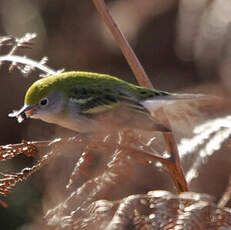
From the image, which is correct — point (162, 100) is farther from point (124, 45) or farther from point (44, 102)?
point (44, 102)

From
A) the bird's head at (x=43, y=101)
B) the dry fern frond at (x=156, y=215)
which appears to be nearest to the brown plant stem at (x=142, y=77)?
the dry fern frond at (x=156, y=215)

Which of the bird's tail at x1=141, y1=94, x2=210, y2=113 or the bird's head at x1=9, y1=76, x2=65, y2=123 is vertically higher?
the bird's head at x1=9, y1=76, x2=65, y2=123

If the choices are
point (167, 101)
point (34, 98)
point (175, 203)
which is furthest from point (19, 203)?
point (175, 203)

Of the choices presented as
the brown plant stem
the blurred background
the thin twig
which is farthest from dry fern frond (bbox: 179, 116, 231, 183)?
the blurred background

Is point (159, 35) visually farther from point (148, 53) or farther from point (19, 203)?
point (19, 203)

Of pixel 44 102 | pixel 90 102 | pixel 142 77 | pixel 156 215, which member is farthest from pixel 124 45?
pixel 156 215

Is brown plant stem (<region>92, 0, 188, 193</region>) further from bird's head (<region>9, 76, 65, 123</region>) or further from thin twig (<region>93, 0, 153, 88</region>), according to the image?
bird's head (<region>9, 76, 65, 123</region>)

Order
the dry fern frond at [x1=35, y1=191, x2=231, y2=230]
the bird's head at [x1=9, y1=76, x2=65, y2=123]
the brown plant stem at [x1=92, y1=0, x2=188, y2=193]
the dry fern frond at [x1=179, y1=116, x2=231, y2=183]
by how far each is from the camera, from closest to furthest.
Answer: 1. the dry fern frond at [x1=35, y1=191, x2=231, y2=230]
2. the brown plant stem at [x1=92, y1=0, x2=188, y2=193]
3. the dry fern frond at [x1=179, y1=116, x2=231, y2=183]
4. the bird's head at [x1=9, y1=76, x2=65, y2=123]
